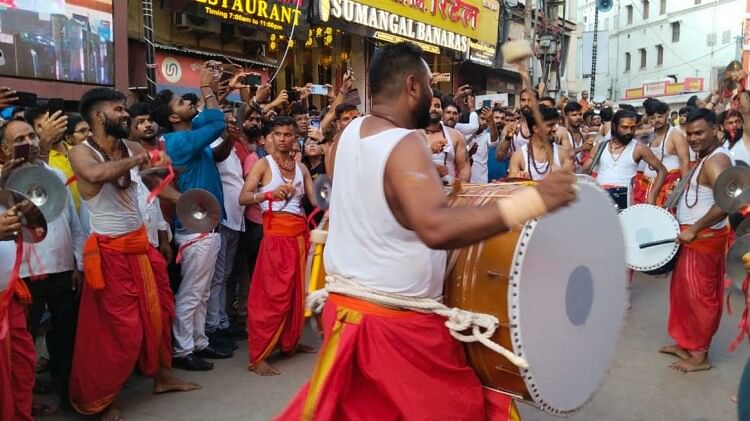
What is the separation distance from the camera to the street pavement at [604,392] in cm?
417

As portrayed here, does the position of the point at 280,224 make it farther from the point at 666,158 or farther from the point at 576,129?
the point at 576,129

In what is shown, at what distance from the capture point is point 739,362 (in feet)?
16.9

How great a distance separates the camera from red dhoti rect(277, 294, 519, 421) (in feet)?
7.27

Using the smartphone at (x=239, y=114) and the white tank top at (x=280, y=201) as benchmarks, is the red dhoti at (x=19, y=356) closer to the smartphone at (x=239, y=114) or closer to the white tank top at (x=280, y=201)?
the white tank top at (x=280, y=201)

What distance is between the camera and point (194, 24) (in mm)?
10992

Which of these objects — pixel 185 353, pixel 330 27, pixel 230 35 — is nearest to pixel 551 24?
pixel 330 27

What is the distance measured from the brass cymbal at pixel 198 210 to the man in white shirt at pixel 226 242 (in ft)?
2.92

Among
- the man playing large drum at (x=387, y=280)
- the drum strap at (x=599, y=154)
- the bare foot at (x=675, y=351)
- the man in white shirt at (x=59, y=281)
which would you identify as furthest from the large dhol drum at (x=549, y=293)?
the drum strap at (x=599, y=154)

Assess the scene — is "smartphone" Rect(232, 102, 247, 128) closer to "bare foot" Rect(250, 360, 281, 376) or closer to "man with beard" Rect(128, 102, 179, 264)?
"man with beard" Rect(128, 102, 179, 264)

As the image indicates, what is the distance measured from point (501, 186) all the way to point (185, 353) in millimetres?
3167

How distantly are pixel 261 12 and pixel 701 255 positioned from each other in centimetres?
853

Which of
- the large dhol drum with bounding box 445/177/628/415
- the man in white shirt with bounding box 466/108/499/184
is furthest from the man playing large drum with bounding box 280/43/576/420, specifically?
the man in white shirt with bounding box 466/108/499/184

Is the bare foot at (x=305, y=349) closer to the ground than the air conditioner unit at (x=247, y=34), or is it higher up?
closer to the ground

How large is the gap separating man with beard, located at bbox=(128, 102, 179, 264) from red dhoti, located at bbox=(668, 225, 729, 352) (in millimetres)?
3696
